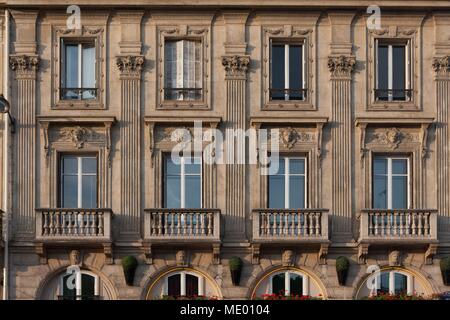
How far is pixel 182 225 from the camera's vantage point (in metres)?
39.9

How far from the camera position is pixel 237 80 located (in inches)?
1619

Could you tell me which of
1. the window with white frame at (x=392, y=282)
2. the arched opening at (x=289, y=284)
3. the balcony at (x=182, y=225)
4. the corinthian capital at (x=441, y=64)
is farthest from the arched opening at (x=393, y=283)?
the corinthian capital at (x=441, y=64)

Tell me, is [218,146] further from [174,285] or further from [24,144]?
[24,144]

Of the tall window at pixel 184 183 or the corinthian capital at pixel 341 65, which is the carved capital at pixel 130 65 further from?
the corinthian capital at pixel 341 65

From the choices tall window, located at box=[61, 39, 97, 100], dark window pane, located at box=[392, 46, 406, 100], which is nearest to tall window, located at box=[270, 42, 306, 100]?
dark window pane, located at box=[392, 46, 406, 100]

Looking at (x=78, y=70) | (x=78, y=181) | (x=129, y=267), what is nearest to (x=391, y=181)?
(x=129, y=267)

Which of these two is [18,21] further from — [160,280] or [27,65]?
[160,280]

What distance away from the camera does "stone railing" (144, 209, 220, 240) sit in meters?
39.9

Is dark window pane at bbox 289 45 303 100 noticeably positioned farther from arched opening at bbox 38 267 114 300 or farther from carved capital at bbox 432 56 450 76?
arched opening at bbox 38 267 114 300

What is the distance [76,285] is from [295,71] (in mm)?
9942

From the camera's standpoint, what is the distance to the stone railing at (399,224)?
39938 mm

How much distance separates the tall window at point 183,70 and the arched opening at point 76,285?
6299mm
